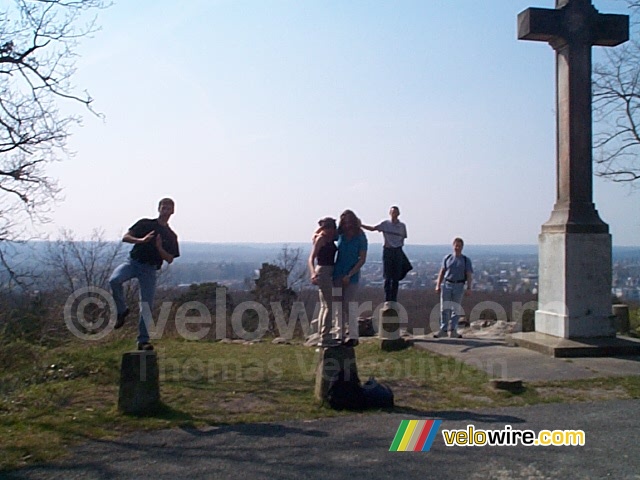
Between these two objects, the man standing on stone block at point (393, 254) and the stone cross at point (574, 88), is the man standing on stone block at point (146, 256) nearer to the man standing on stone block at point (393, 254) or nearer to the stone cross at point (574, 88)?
the man standing on stone block at point (393, 254)

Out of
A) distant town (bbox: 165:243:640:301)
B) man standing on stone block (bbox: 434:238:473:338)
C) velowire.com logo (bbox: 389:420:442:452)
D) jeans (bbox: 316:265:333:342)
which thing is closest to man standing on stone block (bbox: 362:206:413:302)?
distant town (bbox: 165:243:640:301)

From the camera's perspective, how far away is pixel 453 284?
11453 millimetres

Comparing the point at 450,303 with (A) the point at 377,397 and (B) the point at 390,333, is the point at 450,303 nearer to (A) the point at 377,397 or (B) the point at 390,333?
(B) the point at 390,333

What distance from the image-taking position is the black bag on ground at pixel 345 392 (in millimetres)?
6699

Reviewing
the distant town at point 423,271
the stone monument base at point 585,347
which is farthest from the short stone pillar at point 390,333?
the stone monument base at point 585,347

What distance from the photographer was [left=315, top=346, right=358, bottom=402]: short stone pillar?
682 centimetres

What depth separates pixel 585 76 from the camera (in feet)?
33.7

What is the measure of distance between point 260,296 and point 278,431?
14587mm

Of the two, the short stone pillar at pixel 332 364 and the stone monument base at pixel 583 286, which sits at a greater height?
the stone monument base at pixel 583 286

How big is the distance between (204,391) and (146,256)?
169 cm

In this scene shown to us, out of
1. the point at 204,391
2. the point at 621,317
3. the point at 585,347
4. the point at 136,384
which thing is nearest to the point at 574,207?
the point at 585,347

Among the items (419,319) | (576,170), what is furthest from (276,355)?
(576,170)

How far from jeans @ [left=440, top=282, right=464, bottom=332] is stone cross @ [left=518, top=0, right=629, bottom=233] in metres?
1.83

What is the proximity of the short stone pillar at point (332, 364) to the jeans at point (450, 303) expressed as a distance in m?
4.89
